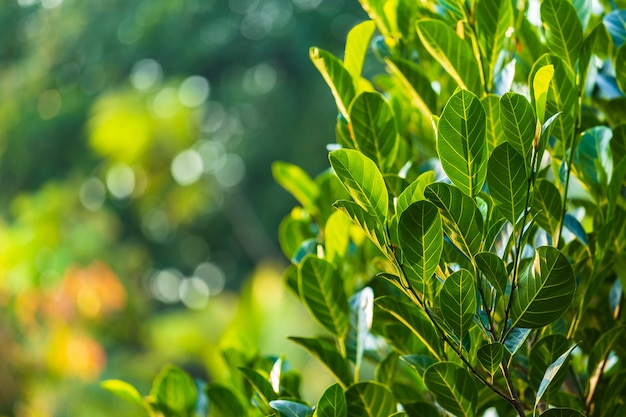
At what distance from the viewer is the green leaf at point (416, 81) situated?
577mm

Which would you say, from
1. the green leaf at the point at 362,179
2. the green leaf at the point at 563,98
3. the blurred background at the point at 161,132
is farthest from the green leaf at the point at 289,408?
the blurred background at the point at 161,132

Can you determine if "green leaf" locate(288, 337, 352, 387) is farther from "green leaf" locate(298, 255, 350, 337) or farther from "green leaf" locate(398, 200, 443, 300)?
"green leaf" locate(398, 200, 443, 300)

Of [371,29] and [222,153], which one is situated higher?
[371,29]

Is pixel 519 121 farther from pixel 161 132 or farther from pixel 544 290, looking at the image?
pixel 161 132

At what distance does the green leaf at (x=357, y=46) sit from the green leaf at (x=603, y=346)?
0.77 ft

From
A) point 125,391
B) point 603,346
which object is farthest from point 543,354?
point 125,391

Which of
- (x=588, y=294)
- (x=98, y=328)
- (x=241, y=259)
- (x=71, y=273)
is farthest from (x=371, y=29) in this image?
(x=241, y=259)

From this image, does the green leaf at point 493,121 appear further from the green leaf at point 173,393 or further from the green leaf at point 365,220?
the green leaf at point 173,393

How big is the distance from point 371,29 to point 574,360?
0.99 feet

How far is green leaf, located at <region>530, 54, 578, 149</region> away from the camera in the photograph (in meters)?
0.49

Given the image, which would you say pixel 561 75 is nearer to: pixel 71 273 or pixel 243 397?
pixel 243 397

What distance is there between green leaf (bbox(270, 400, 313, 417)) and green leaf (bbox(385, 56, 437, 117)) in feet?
0.79

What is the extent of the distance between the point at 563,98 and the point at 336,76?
15 cm

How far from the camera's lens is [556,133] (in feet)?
1.68
